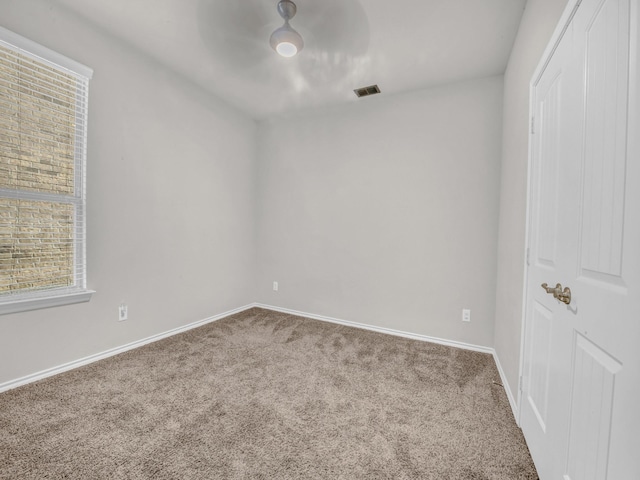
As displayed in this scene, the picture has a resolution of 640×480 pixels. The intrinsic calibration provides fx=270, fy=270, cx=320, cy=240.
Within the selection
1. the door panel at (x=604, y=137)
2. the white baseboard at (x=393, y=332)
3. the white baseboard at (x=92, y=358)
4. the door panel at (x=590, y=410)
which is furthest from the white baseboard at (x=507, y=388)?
the white baseboard at (x=92, y=358)

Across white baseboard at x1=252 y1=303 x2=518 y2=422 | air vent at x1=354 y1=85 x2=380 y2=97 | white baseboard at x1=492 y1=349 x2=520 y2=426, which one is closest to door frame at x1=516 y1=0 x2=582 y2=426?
white baseboard at x1=492 y1=349 x2=520 y2=426

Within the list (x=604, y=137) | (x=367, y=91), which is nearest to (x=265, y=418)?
(x=604, y=137)

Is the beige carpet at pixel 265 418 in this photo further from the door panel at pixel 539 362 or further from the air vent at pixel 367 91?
the air vent at pixel 367 91

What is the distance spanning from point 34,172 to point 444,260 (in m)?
3.56

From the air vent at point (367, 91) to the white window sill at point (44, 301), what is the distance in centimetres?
320

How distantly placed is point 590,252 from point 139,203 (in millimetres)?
3152

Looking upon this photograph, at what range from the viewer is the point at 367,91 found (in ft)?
9.83

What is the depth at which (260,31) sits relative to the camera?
7.04ft

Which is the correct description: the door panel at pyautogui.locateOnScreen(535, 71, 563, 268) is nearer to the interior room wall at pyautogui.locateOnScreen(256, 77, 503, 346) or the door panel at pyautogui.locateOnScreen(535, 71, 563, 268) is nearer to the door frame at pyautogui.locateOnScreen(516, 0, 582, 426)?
the door frame at pyautogui.locateOnScreen(516, 0, 582, 426)

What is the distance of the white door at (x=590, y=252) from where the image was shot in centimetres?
71

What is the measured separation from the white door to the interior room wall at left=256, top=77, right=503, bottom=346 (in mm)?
1362

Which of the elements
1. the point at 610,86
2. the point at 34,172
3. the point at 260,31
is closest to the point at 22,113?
the point at 34,172

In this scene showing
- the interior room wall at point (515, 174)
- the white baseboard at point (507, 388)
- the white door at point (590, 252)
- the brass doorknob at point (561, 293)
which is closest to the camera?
the white door at point (590, 252)

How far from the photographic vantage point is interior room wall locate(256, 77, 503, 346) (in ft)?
8.86
